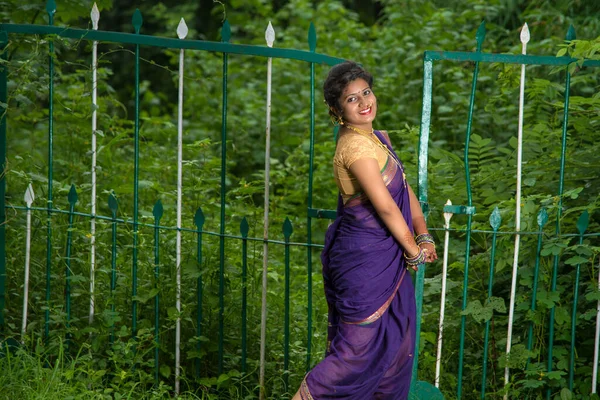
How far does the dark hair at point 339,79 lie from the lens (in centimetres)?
352

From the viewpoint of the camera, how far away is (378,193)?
3443 mm

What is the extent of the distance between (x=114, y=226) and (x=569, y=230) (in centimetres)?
222

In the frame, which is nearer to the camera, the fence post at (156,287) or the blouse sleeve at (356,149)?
the blouse sleeve at (356,149)

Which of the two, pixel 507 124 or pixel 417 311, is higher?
pixel 507 124

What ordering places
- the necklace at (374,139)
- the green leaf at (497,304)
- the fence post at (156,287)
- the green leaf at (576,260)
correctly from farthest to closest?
the fence post at (156,287) → the green leaf at (497,304) → the green leaf at (576,260) → the necklace at (374,139)

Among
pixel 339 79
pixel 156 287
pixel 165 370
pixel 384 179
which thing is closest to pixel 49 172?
pixel 156 287

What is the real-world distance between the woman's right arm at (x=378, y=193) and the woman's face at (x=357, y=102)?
0.64 ft

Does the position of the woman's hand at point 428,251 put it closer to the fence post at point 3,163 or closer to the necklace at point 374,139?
the necklace at point 374,139

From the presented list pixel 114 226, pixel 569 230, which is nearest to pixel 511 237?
pixel 569 230

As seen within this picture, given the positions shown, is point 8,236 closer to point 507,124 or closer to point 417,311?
point 417,311

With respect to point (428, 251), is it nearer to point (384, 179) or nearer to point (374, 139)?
point (384, 179)

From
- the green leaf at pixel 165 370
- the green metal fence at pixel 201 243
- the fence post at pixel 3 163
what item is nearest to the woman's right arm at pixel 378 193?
the green metal fence at pixel 201 243

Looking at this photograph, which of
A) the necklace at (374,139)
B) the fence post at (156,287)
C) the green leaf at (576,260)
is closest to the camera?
the necklace at (374,139)

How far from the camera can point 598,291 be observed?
4.02 meters
